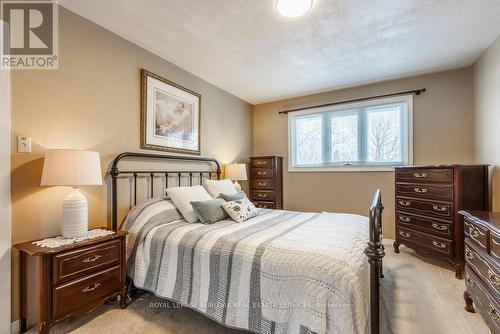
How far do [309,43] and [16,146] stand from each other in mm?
2737

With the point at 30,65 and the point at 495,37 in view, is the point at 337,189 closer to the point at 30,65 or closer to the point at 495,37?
the point at 495,37

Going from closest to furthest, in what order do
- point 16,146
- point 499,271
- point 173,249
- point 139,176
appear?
point 499,271, point 16,146, point 173,249, point 139,176

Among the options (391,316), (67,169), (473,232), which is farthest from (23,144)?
(473,232)

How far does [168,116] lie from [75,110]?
0.98 m

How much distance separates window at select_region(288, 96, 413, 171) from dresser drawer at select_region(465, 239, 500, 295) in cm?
184

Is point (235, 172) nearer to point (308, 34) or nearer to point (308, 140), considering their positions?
point (308, 140)

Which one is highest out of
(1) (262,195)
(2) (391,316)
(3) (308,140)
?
(3) (308,140)

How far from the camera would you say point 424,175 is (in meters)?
2.76

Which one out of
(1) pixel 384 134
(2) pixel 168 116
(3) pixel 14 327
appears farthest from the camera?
(1) pixel 384 134

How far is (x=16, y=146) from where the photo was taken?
1.66 metres

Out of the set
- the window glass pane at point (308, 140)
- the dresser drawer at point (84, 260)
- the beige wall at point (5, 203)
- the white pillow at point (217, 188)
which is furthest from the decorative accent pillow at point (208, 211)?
the window glass pane at point (308, 140)

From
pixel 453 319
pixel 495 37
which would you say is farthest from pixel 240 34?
pixel 453 319

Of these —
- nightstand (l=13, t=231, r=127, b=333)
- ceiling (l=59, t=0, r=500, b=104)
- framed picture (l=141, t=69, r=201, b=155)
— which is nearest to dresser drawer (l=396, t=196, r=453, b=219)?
ceiling (l=59, t=0, r=500, b=104)

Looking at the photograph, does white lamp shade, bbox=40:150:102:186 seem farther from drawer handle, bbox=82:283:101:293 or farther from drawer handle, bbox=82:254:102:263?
drawer handle, bbox=82:283:101:293
